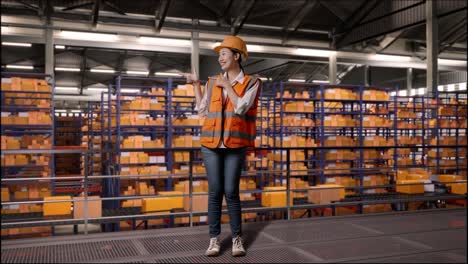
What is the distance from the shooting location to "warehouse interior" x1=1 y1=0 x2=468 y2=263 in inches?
149

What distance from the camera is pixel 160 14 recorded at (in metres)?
13.9

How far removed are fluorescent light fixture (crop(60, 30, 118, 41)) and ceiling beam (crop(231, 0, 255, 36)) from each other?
3.99m

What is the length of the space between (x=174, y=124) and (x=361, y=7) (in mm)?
8832

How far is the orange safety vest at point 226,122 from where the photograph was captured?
305 centimetres

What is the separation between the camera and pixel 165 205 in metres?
8.56

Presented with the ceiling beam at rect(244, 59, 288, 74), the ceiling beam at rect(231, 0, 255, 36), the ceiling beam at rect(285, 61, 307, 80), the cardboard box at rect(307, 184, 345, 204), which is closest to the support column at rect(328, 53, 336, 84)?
the ceiling beam at rect(244, 59, 288, 74)

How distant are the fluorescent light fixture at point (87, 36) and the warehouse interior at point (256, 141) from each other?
3cm

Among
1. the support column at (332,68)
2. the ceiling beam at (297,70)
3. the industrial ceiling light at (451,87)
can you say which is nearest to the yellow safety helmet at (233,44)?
the support column at (332,68)

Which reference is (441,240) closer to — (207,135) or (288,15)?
(207,135)

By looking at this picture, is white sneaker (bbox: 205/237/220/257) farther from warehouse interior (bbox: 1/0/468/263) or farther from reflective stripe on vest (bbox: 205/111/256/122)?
reflective stripe on vest (bbox: 205/111/256/122)

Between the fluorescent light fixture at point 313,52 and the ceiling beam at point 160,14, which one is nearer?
the ceiling beam at point 160,14

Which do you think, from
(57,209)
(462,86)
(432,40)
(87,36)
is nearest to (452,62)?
(462,86)

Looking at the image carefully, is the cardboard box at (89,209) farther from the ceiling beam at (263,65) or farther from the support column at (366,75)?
the support column at (366,75)

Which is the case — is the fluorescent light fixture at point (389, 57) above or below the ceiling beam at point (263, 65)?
below
